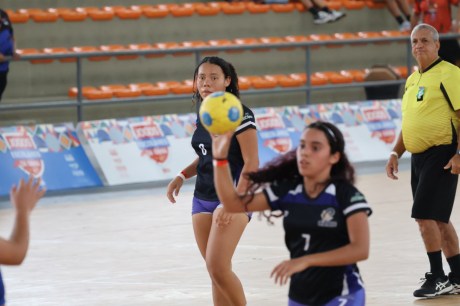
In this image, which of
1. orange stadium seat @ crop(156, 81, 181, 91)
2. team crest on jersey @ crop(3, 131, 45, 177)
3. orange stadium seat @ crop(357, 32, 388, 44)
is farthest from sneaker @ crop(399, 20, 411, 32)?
team crest on jersey @ crop(3, 131, 45, 177)

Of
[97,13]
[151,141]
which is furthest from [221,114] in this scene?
[97,13]

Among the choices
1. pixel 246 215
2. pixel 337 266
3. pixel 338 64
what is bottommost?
pixel 338 64

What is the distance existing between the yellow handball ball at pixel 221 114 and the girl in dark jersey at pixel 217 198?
5.17 feet

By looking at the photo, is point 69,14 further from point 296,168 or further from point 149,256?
point 296,168

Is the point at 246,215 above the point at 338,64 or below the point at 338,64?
above

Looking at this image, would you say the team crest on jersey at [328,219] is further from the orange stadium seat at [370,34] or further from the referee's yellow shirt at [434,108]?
the orange stadium seat at [370,34]

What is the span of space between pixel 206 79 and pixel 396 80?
12.8 metres

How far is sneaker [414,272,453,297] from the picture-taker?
33.7 feet

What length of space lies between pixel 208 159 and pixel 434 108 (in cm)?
254

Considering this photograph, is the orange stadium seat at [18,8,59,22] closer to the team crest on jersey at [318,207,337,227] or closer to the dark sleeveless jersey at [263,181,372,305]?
the dark sleeveless jersey at [263,181,372,305]

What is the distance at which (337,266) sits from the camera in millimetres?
6621

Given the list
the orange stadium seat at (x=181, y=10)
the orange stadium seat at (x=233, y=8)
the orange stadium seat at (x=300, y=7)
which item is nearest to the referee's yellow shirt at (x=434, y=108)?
the orange stadium seat at (x=181, y=10)

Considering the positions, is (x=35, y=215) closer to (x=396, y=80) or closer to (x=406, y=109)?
(x=406, y=109)

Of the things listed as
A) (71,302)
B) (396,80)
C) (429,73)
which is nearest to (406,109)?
(429,73)
